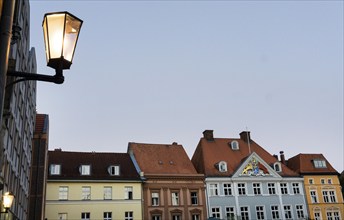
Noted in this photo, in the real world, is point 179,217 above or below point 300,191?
below

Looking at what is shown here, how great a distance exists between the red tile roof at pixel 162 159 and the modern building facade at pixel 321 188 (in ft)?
53.7

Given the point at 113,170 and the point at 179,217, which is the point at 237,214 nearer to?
the point at 179,217

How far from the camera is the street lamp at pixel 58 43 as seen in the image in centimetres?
Result: 427

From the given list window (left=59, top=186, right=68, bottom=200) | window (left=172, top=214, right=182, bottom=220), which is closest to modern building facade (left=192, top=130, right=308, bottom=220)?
window (left=172, top=214, right=182, bottom=220)

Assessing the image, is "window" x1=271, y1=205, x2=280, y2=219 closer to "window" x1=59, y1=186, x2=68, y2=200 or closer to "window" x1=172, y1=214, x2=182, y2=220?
"window" x1=172, y1=214, x2=182, y2=220

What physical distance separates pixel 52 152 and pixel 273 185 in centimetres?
2886

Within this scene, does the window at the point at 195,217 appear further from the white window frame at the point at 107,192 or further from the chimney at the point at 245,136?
the chimney at the point at 245,136

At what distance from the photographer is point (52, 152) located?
4822 centimetres

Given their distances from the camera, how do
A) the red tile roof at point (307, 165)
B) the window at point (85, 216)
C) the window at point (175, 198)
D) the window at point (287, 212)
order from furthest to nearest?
the red tile roof at point (307, 165), the window at point (287, 212), the window at point (175, 198), the window at point (85, 216)

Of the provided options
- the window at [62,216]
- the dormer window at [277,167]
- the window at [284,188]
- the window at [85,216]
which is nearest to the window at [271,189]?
the window at [284,188]

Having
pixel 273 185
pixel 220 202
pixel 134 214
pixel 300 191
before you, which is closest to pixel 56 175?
pixel 134 214

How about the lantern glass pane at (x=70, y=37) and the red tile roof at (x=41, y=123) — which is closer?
the lantern glass pane at (x=70, y=37)

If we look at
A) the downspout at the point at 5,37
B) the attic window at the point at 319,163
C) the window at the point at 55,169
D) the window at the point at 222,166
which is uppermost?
the attic window at the point at 319,163

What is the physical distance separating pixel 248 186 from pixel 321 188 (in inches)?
436
